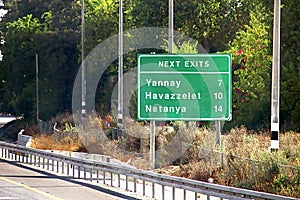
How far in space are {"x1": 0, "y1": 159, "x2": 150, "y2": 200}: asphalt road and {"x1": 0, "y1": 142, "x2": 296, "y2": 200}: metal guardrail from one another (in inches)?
21.3

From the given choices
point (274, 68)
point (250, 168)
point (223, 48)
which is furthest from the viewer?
point (223, 48)

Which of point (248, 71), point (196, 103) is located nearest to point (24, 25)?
point (248, 71)

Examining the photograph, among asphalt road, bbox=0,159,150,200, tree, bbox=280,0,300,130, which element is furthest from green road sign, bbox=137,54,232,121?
tree, bbox=280,0,300,130

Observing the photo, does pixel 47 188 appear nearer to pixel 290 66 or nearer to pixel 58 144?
pixel 290 66

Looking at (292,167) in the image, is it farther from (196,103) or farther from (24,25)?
(24,25)

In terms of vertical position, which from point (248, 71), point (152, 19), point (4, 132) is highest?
point (152, 19)

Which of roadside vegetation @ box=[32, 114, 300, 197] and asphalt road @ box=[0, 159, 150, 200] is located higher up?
roadside vegetation @ box=[32, 114, 300, 197]

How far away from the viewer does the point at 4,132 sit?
82.2 metres

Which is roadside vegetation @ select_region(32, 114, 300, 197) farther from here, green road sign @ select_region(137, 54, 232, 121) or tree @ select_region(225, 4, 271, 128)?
tree @ select_region(225, 4, 271, 128)

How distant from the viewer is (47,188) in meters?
24.7

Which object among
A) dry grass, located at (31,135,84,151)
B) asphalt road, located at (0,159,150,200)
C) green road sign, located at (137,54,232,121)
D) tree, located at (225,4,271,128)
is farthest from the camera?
tree, located at (225,4,271,128)

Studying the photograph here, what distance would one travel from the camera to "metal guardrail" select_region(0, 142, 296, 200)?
19.0 meters

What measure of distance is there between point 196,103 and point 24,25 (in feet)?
200

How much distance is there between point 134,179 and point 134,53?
4236 centimetres
